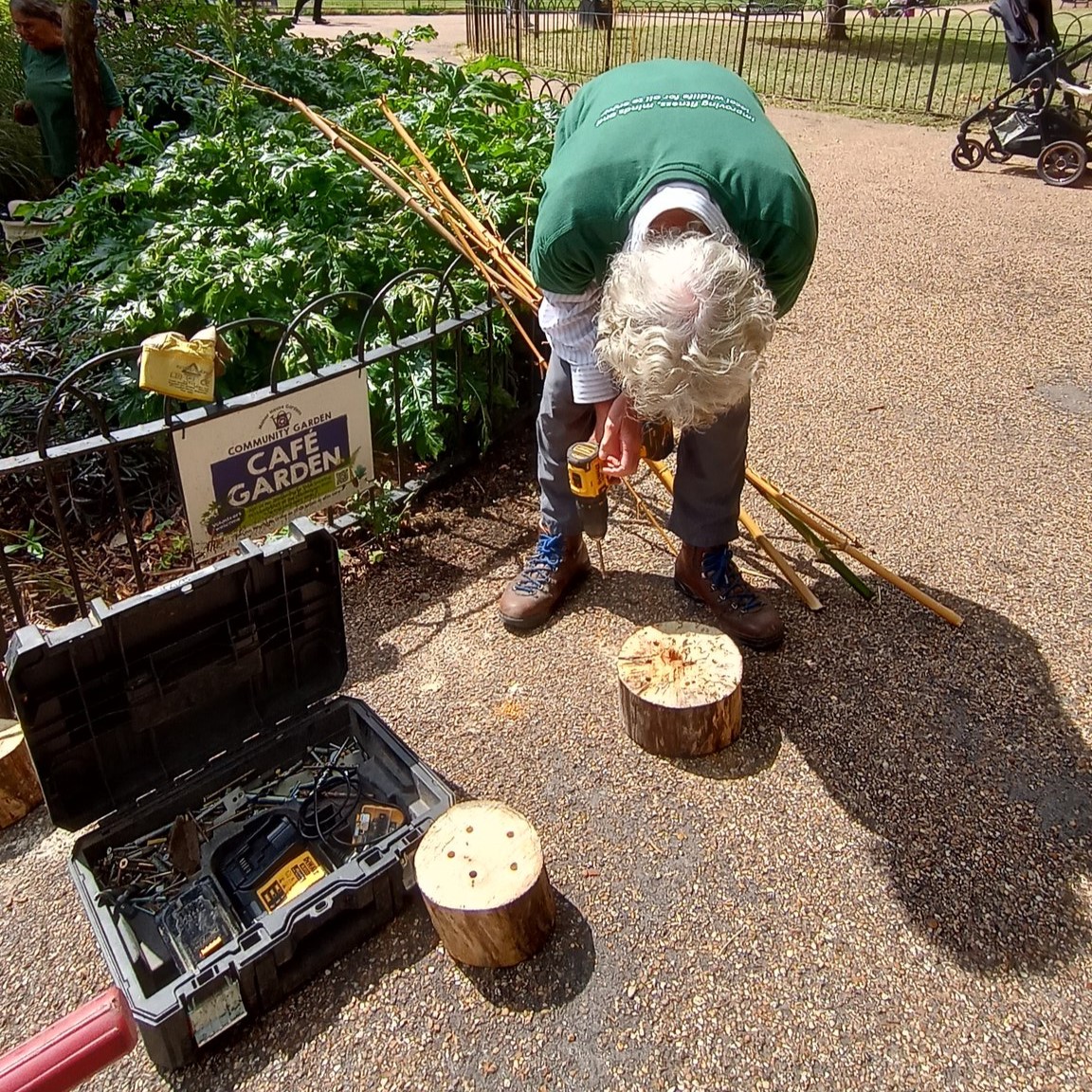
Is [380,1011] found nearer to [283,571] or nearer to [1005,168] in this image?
[283,571]

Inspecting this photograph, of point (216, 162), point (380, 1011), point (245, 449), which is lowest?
point (380, 1011)

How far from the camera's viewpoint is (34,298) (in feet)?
15.0

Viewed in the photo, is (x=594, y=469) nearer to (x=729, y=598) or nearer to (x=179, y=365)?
(x=729, y=598)

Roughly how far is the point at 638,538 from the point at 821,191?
5513 mm

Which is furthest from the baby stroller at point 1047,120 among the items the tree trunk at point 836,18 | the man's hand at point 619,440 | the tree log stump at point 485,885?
the tree trunk at point 836,18

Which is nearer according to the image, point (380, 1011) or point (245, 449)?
point (380, 1011)

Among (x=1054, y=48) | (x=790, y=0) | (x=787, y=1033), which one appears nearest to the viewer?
(x=787, y=1033)

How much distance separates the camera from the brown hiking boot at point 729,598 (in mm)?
3031

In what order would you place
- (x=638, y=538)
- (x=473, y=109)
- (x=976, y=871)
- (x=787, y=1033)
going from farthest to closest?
(x=473, y=109)
(x=638, y=538)
(x=976, y=871)
(x=787, y=1033)

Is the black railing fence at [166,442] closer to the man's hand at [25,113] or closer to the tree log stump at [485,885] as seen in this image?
the tree log stump at [485,885]

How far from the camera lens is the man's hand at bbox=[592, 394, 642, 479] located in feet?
8.26

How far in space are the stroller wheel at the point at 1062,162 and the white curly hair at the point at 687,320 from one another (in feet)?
22.9

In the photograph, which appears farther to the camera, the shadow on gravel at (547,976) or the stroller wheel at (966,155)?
the stroller wheel at (966,155)

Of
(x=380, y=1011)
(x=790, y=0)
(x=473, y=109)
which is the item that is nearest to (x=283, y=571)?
(x=380, y=1011)
